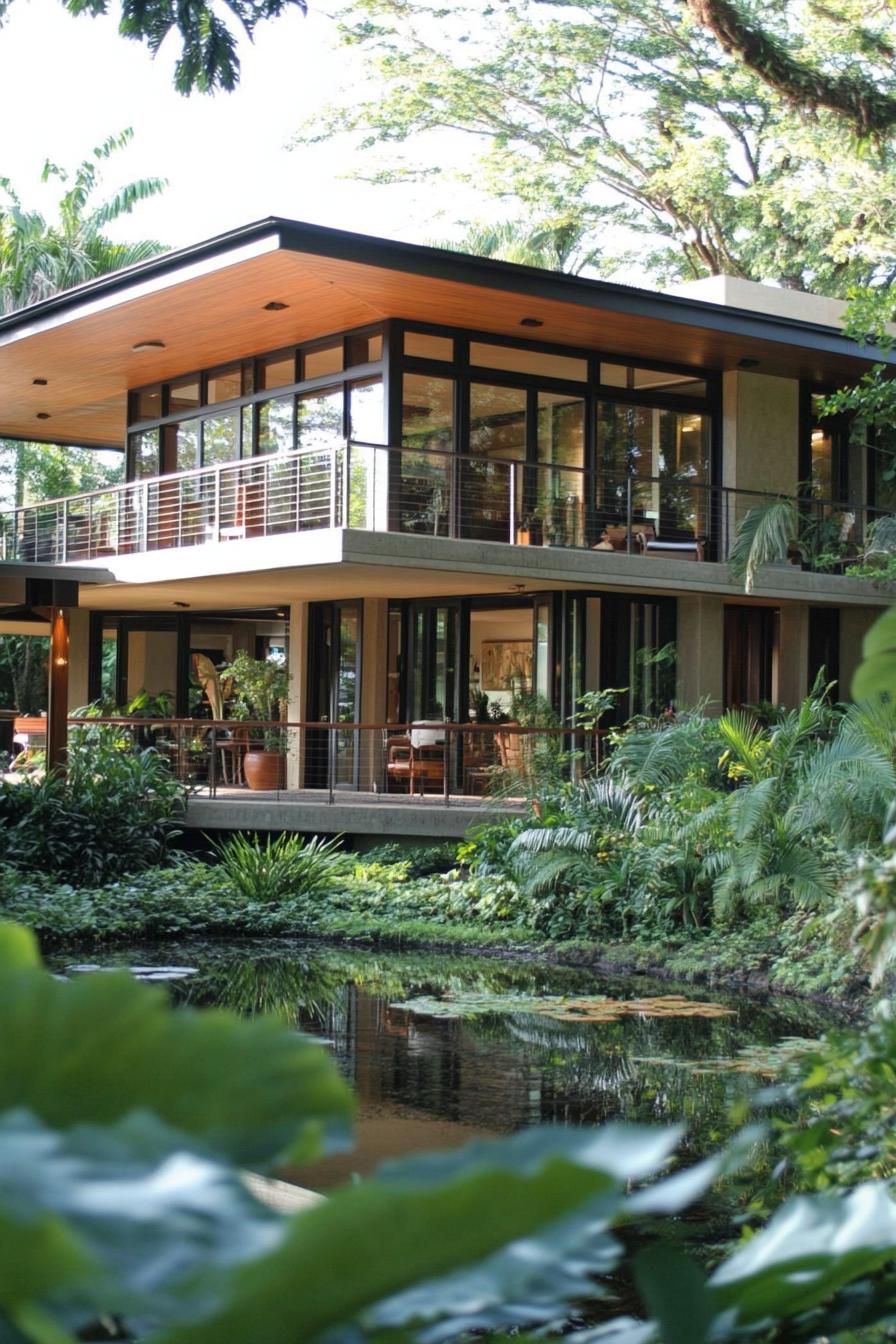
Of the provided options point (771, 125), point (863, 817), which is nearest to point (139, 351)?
point (863, 817)

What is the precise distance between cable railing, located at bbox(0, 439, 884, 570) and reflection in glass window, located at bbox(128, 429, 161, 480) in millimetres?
765

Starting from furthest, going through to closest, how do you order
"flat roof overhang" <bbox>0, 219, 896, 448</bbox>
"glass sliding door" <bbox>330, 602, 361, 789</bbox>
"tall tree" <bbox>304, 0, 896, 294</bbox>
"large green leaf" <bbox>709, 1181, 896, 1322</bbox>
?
"tall tree" <bbox>304, 0, 896, 294</bbox>
"glass sliding door" <bbox>330, 602, 361, 789</bbox>
"flat roof overhang" <bbox>0, 219, 896, 448</bbox>
"large green leaf" <bbox>709, 1181, 896, 1322</bbox>

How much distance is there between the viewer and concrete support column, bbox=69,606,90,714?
23.0m

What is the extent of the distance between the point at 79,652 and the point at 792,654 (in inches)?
415

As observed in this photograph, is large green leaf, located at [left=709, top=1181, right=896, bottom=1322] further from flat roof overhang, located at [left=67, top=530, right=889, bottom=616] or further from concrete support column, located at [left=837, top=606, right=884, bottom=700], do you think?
concrete support column, located at [left=837, top=606, right=884, bottom=700]

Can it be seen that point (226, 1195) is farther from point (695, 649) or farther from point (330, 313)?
point (695, 649)

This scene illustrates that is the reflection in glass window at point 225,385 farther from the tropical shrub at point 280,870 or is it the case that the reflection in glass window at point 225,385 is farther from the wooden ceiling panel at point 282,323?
the tropical shrub at point 280,870

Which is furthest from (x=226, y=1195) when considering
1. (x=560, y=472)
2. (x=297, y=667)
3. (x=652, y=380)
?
(x=652, y=380)

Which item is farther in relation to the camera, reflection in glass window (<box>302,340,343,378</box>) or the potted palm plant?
the potted palm plant

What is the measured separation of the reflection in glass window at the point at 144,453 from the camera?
21609mm

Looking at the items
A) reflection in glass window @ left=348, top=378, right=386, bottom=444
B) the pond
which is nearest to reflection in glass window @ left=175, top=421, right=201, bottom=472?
reflection in glass window @ left=348, top=378, right=386, bottom=444

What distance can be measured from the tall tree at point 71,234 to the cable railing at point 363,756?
1432cm

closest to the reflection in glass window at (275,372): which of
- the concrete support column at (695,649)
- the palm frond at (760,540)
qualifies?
the concrete support column at (695,649)

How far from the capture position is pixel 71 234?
3200 cm
